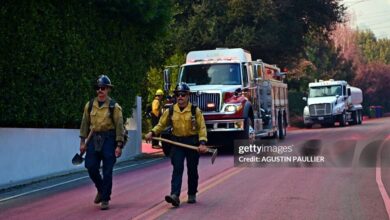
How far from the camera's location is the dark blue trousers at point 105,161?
31.6 ft

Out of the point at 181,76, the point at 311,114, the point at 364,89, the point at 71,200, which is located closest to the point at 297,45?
the point at 311,114

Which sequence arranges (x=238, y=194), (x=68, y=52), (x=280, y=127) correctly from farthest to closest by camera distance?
(x=280, y=127)
(x=68, y=52)
(x=238, y=194)

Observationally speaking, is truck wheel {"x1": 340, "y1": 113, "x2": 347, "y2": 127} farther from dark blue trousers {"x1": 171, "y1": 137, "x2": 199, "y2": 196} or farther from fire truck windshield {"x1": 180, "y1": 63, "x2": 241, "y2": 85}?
dark blue trousers {"x1": 171, "y1": 137, "x2": 199, "y2": 196}

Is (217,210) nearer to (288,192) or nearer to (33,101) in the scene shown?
(288,192)

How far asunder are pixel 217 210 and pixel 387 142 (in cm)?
1495

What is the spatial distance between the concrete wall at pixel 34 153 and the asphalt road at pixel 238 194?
63cm

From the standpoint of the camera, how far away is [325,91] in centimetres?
4172

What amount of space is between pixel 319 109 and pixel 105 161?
32.3 m

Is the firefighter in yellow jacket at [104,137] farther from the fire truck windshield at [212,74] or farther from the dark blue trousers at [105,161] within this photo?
the fire truck windshield at [212,74]

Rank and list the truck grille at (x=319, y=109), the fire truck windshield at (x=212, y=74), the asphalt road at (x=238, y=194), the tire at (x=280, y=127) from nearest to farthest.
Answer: the asphalt road at (x=238, y=194) → the fire truck windshield at (x=212, y=74) → the tire at (x=280, y=127) → the truck grille at (x=319, y=109)

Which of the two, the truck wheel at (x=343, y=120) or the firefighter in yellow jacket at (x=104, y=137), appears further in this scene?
the truck wheel at (x=343, y=120)

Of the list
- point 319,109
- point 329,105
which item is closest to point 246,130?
point 329,105

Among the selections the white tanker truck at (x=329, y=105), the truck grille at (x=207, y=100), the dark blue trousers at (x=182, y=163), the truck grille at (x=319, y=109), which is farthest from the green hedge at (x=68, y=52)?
the white tanker truck at (x=329, y=105)

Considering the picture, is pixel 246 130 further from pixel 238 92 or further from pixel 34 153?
pixel 34 153
